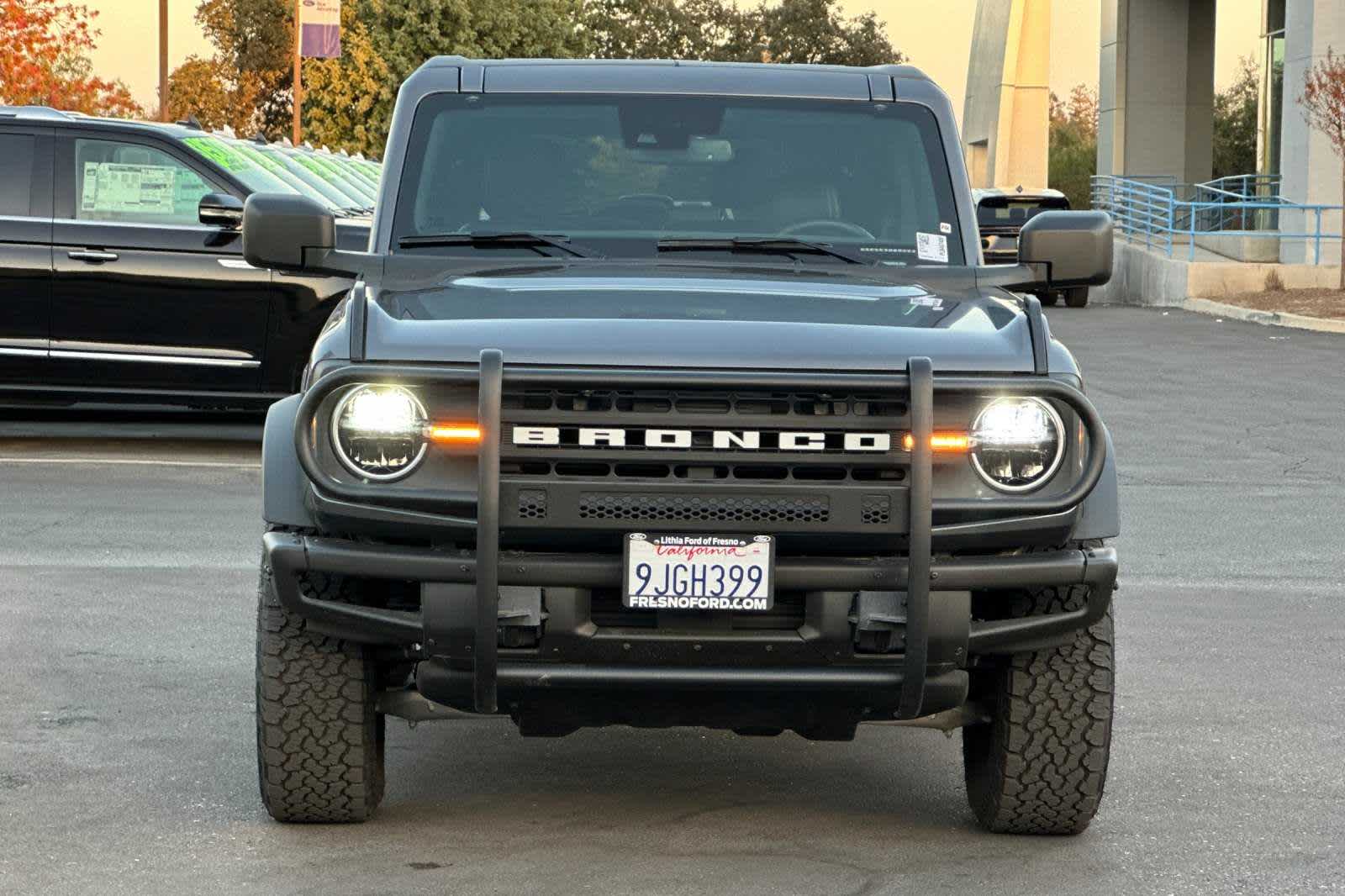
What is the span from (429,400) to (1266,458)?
10652 mm

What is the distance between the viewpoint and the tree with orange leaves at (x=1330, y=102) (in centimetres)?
3259

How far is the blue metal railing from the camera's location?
36.0 m

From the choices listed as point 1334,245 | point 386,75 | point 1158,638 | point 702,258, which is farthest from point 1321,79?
point 386,75

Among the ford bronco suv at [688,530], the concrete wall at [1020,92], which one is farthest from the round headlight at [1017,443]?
the concrete wall at [1020,92]

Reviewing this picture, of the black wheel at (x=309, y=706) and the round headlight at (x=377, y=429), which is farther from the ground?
the round headlight at (x=377, y=429)

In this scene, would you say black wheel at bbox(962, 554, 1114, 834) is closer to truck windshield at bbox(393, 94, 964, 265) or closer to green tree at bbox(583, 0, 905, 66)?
truck windshield at bbox(393, 94, 964, 265)

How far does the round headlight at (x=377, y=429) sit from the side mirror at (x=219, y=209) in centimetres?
811

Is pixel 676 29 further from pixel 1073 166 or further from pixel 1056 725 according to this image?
pixel 1056 725

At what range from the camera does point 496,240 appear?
6320 millimetres

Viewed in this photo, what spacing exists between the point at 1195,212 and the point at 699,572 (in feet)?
126

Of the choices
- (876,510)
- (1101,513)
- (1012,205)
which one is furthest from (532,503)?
(1012,205)

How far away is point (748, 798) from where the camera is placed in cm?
600

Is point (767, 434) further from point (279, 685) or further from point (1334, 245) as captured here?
point (1334, 245)

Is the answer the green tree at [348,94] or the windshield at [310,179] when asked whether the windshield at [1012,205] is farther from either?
the green tree at [348,94]
